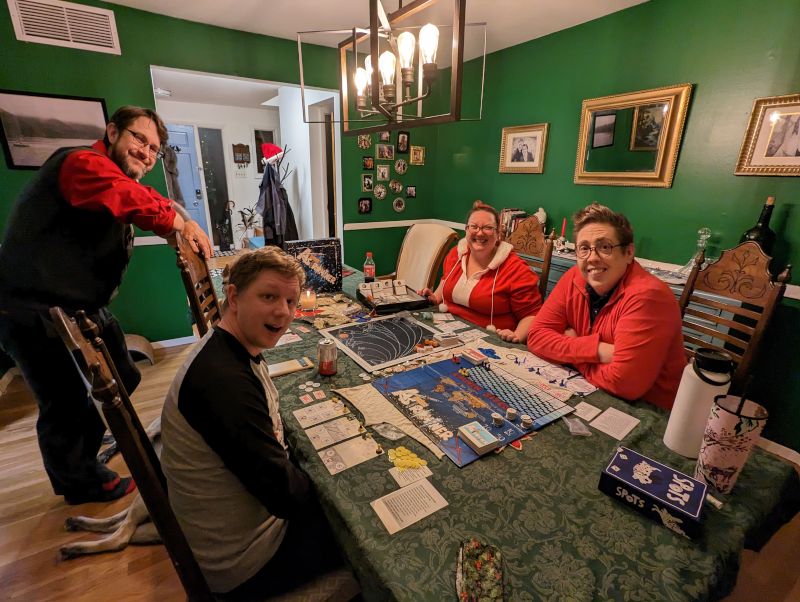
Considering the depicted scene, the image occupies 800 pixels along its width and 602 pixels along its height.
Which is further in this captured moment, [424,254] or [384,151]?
[384,151]

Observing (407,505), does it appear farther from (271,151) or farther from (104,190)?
(271,151)

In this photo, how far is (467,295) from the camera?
2115 millimetres

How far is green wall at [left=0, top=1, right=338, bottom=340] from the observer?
262 centimetres

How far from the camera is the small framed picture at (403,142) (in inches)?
172

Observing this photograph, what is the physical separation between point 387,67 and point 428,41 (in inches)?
7.4

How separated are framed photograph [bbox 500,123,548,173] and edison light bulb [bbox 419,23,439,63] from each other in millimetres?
2456

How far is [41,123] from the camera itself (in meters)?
2.66

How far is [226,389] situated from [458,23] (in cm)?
124

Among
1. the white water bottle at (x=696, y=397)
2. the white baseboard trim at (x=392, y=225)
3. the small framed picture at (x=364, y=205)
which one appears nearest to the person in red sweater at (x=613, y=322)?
the white water bottle at (x=696, y=397)

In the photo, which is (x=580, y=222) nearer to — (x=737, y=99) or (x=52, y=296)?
(x=737, y=99)

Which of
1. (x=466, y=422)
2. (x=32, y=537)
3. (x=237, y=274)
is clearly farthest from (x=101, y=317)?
A: (x=466, y=422)

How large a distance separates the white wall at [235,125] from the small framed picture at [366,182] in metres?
3.59

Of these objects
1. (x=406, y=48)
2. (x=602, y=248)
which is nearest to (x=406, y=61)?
(x=406, y=48)

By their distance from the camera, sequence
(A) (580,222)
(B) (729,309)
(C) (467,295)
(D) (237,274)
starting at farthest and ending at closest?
(C) (467,295) < (B) (729,309) < (A) (580,222) < (D) (237,274)
